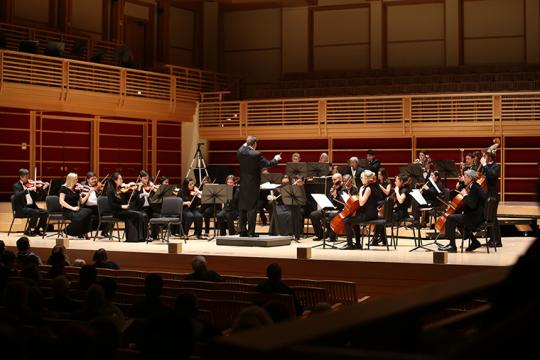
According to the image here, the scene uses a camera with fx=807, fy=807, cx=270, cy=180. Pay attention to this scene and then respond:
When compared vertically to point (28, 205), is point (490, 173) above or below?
above

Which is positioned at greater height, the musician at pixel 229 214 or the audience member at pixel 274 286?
the musician at pixel 229 214

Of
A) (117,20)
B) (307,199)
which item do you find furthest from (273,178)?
(117,20)

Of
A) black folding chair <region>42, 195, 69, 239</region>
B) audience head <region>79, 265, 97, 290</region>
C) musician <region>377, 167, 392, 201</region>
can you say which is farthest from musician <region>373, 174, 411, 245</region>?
audience head <region>79, 265, 97, 290</region>

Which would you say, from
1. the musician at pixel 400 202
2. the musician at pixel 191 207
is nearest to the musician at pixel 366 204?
the musician at pixel 400 202

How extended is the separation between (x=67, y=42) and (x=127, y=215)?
6.74 metres

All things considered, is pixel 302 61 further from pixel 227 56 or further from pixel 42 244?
pixel 42 244

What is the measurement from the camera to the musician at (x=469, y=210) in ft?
31.3

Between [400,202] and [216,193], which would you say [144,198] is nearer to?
[216,193]

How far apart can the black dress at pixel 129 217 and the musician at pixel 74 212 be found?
0.58 m

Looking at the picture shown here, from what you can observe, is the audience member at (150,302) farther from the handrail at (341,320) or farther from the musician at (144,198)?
the musician at (144,198)

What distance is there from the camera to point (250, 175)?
10664 millimetres

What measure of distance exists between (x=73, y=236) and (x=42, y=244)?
158 cm

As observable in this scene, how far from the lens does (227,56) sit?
2114 cm

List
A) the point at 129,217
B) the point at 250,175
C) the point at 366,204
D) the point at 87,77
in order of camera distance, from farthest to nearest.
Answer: the point at 87,77, the point at 129,217, the point at 250,175, the point at 366,204
